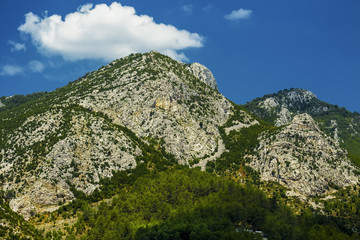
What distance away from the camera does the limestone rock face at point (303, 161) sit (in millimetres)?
160750

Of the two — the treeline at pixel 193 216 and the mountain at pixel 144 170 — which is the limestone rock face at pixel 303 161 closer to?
the mountain at pixel 144 170

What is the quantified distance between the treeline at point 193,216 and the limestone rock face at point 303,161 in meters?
40.8

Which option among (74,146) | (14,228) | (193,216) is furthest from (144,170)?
(14,228)

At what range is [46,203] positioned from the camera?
390 feet

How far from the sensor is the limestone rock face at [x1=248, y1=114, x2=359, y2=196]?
161m

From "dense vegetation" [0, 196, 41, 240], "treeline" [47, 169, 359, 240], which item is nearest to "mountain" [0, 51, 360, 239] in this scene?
"treeline" [47, 169, 359, 240]

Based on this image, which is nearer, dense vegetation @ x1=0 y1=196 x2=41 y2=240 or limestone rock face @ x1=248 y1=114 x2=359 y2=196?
dense vegetation @ x1=0 y1=196 x2=41 y2=240

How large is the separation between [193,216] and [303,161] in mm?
96371

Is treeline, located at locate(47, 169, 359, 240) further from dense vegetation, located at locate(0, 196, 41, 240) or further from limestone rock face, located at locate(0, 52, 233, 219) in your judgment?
limestone rock face, located at locate(0, 52, 233, 219)

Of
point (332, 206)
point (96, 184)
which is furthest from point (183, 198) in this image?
point (332, 206)

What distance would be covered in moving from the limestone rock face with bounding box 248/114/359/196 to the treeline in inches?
1606

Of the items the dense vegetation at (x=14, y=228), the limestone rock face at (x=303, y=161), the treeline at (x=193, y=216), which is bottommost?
the dense vegetation at (x=14, y=228)

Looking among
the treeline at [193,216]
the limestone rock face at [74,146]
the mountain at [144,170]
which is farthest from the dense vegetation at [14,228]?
the limestone rock face at [74,146]

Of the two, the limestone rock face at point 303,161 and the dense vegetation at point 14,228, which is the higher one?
the limestone rock face at point 303,161
